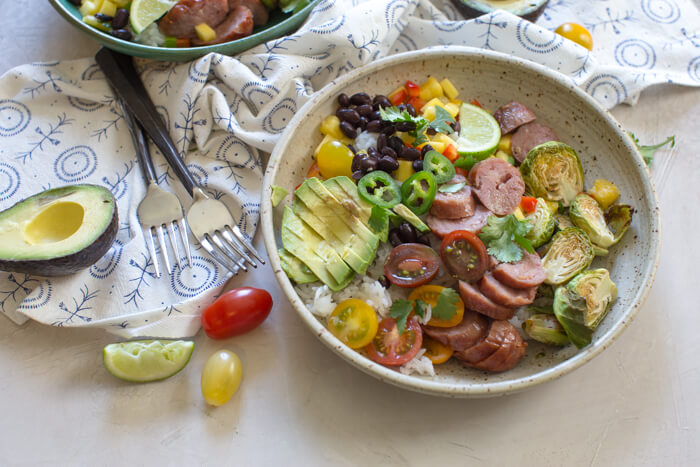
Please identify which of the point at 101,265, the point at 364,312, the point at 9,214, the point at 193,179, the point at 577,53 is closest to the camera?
the point at 364,312

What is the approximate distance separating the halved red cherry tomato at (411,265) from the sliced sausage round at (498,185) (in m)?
0.38

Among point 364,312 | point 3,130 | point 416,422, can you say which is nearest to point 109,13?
point 3,130

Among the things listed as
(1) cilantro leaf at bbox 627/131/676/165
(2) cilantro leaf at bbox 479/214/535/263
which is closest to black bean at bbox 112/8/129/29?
(2) cilantro leaf at bbox 479/214/535/263

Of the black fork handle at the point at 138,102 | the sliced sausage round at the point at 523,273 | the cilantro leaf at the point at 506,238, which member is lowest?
the black fork handle at the point at 138,102

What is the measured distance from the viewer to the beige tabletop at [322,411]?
2.53 m

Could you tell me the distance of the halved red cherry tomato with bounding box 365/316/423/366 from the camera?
242 centimetres

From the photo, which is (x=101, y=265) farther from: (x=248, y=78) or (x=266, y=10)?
(x=266, y=10)

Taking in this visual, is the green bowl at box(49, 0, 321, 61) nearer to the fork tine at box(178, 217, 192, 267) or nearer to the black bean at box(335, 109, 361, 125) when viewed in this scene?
the black bean at box(335, 109, 361, 125)

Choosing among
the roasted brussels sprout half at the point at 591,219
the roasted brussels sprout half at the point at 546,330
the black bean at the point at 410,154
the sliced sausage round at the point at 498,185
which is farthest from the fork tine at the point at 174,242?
the roasted brussels sprout half at the point at 591,219

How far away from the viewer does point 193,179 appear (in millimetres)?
3033

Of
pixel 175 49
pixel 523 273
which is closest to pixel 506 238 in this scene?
pixel 523 273

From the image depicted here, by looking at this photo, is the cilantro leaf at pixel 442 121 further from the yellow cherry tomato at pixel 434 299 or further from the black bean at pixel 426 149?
the yellow cherry tomato at pixel 434 299

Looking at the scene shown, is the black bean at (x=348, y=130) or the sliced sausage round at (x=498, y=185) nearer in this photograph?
the sliced sausage round at (x=498, y=185)

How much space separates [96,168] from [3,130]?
57 cm
